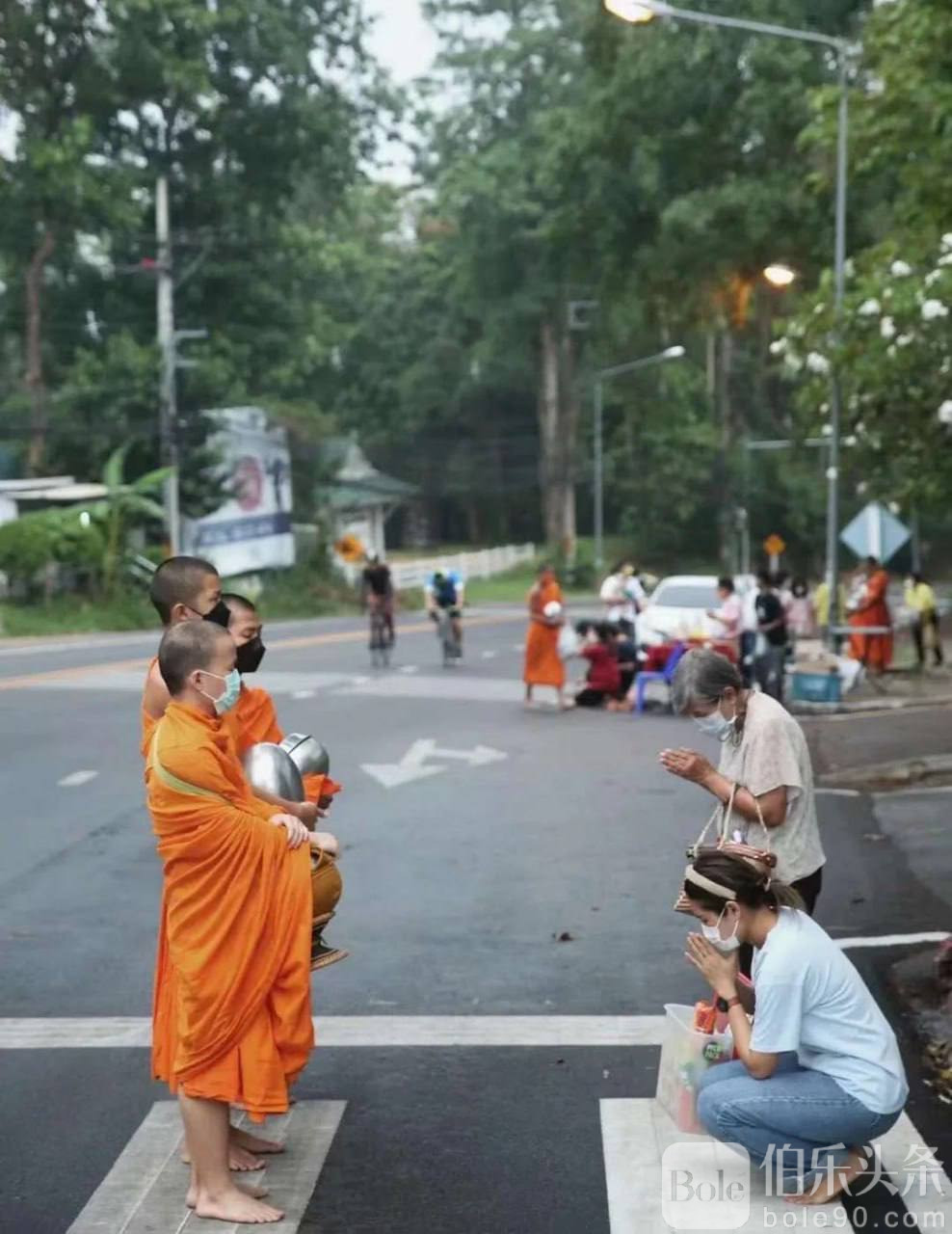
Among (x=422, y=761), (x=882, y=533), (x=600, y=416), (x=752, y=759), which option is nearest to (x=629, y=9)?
(x=422, y=761)

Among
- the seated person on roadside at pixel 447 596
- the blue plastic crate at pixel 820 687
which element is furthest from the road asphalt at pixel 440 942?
the seated person on roadside at pixel 447 596

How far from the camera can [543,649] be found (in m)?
22.0

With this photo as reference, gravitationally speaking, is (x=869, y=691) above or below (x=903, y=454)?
below

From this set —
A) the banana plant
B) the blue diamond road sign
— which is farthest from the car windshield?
the banana plant

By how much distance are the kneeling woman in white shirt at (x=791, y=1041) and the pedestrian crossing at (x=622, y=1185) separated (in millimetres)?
180

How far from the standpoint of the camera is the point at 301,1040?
553cm

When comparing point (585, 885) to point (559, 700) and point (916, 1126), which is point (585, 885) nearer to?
point (916, 1126)

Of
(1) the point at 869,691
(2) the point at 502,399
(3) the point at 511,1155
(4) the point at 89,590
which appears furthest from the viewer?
(2) the point at 502,399

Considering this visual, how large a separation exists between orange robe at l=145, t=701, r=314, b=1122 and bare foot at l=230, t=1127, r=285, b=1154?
1.97ft

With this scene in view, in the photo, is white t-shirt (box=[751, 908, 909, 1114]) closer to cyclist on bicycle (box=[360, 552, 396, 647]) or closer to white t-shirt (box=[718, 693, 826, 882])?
white t-shirt (box=[718, 693, 826, 882])

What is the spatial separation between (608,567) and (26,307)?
97.1 feet

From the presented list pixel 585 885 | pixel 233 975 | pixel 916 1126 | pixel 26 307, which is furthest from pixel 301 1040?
pixel 26 307

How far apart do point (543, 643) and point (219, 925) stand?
1662cm

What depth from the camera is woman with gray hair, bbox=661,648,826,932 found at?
20.8ft
